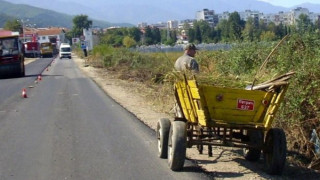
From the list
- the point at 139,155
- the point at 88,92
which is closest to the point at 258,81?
the point at 139,155

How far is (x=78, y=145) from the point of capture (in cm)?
1010

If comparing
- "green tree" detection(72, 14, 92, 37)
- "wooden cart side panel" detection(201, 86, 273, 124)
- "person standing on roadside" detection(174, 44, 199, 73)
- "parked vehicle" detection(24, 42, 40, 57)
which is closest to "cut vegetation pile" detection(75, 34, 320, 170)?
"person standing on roadside" detection(174, 44, 199, 73)

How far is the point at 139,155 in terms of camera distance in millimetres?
9125

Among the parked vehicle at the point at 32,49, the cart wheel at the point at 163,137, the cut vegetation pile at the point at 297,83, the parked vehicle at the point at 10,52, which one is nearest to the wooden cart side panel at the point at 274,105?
the cut vegetation pile at the point at 297,83

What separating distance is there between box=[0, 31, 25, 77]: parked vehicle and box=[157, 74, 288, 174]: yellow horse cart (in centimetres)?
2676

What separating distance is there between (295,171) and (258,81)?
5.13ft

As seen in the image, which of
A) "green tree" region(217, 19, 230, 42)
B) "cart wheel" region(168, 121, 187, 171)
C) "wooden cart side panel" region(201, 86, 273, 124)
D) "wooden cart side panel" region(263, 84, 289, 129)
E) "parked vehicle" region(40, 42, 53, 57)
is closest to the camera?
"wooden cart side panel" region(263, 84, 289, 129)

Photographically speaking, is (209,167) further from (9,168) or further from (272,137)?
(9,168)

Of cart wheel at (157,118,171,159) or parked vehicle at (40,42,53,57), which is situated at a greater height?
cart wheel at (157,118,171,159)

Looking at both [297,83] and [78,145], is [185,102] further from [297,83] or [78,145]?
[78,145]

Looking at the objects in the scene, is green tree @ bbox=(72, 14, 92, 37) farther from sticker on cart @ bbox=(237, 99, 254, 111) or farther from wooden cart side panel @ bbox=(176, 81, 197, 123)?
sticker on cart @ bbox=(237, 99, 254, 111)

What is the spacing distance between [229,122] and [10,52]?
28.0 metres

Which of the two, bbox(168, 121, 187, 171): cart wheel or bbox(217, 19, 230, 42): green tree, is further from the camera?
bbox(217, 19, 230, 42): green tree

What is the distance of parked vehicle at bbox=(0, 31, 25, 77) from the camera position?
32969 mm
